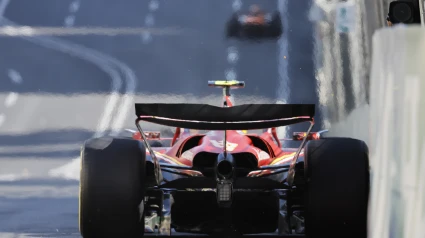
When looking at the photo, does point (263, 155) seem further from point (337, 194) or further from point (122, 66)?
point (122, 66)

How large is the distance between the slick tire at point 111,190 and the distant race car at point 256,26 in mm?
11181

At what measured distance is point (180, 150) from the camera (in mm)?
7156

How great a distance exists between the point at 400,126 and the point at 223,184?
222cm

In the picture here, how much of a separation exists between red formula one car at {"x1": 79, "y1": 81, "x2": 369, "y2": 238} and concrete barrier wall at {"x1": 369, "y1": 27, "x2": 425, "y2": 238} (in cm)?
173

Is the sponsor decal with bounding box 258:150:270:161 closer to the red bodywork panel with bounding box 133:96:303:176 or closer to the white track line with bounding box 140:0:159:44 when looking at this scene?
the red bodywork panel with bounding box 133:96:303:176

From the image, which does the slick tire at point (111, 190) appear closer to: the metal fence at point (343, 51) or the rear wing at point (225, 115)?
the rear wing at point (225, 115)

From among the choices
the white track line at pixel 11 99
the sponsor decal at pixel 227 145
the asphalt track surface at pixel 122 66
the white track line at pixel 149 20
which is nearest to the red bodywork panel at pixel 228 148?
the sponsor decal at pixel 227 145

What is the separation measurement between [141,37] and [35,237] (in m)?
10.4

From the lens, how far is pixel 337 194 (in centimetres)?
605

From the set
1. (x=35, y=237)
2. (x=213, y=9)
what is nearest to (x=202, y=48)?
(x=213, y=9)

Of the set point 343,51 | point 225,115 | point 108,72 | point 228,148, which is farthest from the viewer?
point 108,72

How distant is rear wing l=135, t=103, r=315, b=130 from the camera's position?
593cm

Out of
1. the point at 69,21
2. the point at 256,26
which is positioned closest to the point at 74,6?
the point at 69,21

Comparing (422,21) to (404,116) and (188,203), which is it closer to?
(188,203)
